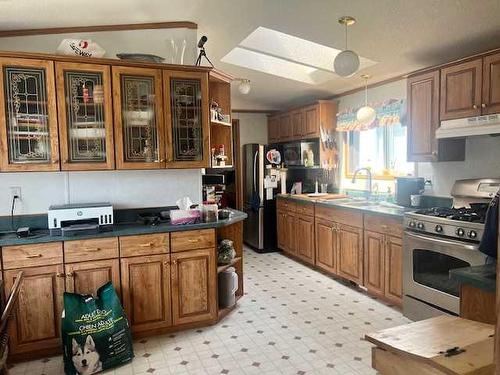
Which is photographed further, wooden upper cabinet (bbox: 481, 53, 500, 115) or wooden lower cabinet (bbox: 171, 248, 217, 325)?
wooden lower cabinet (bbox: 171, 248, 217, 325)

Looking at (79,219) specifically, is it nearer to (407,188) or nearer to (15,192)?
(15,192)

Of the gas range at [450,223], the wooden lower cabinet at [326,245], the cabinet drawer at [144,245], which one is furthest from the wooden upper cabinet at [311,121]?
the cabinet drawer at [144,245]

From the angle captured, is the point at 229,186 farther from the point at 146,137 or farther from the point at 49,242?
the point at 49,242

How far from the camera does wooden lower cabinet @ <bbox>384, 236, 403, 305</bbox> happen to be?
323 centimetres

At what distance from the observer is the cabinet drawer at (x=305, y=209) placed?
15.0ft

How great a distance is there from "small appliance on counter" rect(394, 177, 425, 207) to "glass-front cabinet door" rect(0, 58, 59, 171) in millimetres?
3147

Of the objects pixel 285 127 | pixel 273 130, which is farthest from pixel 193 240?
pixel 273 130

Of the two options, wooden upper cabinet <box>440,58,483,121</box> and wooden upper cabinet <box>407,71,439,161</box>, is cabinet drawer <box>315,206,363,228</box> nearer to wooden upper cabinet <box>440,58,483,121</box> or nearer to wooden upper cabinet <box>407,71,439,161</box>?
wooden upper cabinet <box>407,71,439,161</box>

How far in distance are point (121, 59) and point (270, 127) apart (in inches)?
145

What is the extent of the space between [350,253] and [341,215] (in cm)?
42

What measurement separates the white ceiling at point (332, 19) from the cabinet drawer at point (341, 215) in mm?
1551

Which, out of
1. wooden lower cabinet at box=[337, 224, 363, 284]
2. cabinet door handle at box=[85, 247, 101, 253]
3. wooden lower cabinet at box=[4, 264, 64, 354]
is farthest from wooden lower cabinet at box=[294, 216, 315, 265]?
wooden lower cabinet at box=[4, 264, 64, 354]

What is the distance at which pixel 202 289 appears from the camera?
2984mm

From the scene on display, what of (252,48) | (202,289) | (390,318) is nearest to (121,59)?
(252,48)
